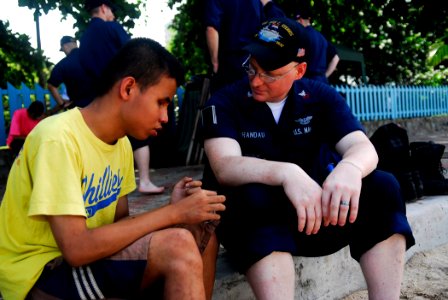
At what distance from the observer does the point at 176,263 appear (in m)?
1.61

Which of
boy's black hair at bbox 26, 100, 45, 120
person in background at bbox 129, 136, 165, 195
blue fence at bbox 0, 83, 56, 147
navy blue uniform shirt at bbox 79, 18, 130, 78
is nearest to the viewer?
navy blue uniform shirt at bbox 79, 18, 130, 78

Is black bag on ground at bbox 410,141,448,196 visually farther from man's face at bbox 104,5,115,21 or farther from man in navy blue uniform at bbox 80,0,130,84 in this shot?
man's face at bbox 104,5,115,21

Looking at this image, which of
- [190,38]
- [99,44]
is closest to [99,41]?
[99,44]

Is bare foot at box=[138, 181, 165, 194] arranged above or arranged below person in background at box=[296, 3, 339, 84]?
below

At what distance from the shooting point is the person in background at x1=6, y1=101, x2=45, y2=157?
7.09m

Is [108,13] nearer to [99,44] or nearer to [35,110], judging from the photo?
[99,44]

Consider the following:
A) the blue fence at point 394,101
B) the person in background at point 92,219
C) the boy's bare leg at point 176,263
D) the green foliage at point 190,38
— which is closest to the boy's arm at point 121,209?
the person in background at point 92,219

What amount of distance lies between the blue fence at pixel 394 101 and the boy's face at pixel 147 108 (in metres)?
10.5

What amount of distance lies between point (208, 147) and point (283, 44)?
549 mm

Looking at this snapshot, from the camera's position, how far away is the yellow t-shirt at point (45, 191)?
1540 mm

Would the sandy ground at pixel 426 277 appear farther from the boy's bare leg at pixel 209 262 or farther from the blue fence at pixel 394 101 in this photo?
the blue fence at pixel 394 101

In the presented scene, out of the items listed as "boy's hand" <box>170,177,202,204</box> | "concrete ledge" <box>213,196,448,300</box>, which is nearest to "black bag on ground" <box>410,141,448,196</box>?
"concrete ledge" <box>213,196,448,300</box>

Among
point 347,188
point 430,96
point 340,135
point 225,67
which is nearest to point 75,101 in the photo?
point 225,67

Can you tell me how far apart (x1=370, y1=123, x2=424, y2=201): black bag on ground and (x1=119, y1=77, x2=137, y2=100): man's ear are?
217 cm
